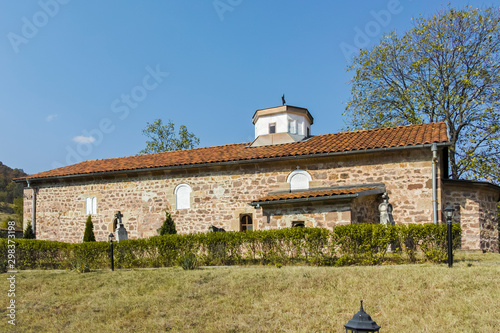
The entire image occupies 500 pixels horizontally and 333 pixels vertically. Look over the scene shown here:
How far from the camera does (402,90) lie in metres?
23.5

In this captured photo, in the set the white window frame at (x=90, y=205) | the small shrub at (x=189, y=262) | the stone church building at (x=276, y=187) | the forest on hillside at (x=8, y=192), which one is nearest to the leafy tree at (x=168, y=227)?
the stone church building at (x=276, y=187)

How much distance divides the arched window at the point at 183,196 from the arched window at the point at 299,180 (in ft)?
13.8

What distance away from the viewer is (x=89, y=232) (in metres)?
18.8

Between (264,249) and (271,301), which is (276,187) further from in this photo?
(271,301)

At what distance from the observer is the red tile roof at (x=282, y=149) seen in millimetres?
15461

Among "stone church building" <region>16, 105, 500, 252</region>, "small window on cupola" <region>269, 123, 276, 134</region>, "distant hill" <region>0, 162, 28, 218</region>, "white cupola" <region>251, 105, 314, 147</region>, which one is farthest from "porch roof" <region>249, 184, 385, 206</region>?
"distant hill" <region>0, 162, 28, 218</region>

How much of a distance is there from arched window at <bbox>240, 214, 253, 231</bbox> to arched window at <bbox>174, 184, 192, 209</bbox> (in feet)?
7.69

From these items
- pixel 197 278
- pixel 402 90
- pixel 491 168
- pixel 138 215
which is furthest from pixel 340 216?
pixel 402 90

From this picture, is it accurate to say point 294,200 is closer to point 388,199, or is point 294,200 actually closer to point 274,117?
point 388,199

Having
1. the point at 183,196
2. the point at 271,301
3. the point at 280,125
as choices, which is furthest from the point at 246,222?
the point at 271,301

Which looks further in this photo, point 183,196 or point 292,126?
point 292,126

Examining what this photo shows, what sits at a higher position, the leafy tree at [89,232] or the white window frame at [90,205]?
the white window frame at [90,205]

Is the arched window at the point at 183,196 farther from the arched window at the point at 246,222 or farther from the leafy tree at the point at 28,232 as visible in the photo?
the leafy tree at the point at 28,232

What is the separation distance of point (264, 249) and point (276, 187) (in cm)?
477
